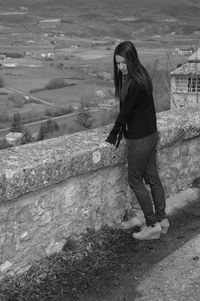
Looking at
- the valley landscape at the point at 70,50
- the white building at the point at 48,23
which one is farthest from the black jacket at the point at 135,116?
the white building at the point at 48,23

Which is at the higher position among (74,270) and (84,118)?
(74,270)

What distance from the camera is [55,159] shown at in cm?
324

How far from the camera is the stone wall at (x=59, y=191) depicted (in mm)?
3025

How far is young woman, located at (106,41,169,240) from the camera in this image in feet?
11.2

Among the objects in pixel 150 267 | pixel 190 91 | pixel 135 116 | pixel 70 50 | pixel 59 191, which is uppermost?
pixel 135 116

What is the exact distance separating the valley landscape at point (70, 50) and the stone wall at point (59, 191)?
2230cm

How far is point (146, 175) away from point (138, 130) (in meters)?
0.45

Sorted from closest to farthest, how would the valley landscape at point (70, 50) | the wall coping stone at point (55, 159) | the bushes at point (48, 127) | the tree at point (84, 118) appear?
the wall coping stone at point (55, 159)
the tree at point (84, 118)
the bushes at point (48, 127)
the valley landscape at point (70, 50)

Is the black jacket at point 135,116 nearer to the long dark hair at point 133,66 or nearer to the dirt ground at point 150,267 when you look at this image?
the long dark hair at point 133,66

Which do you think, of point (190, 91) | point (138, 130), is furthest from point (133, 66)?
point (190, 91)

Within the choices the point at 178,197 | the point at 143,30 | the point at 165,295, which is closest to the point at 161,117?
the point at 178,197

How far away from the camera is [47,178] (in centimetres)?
316

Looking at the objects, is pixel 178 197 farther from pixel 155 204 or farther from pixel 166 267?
pixel 166 267

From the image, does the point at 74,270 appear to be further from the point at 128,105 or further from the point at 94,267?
the point at 128,105
